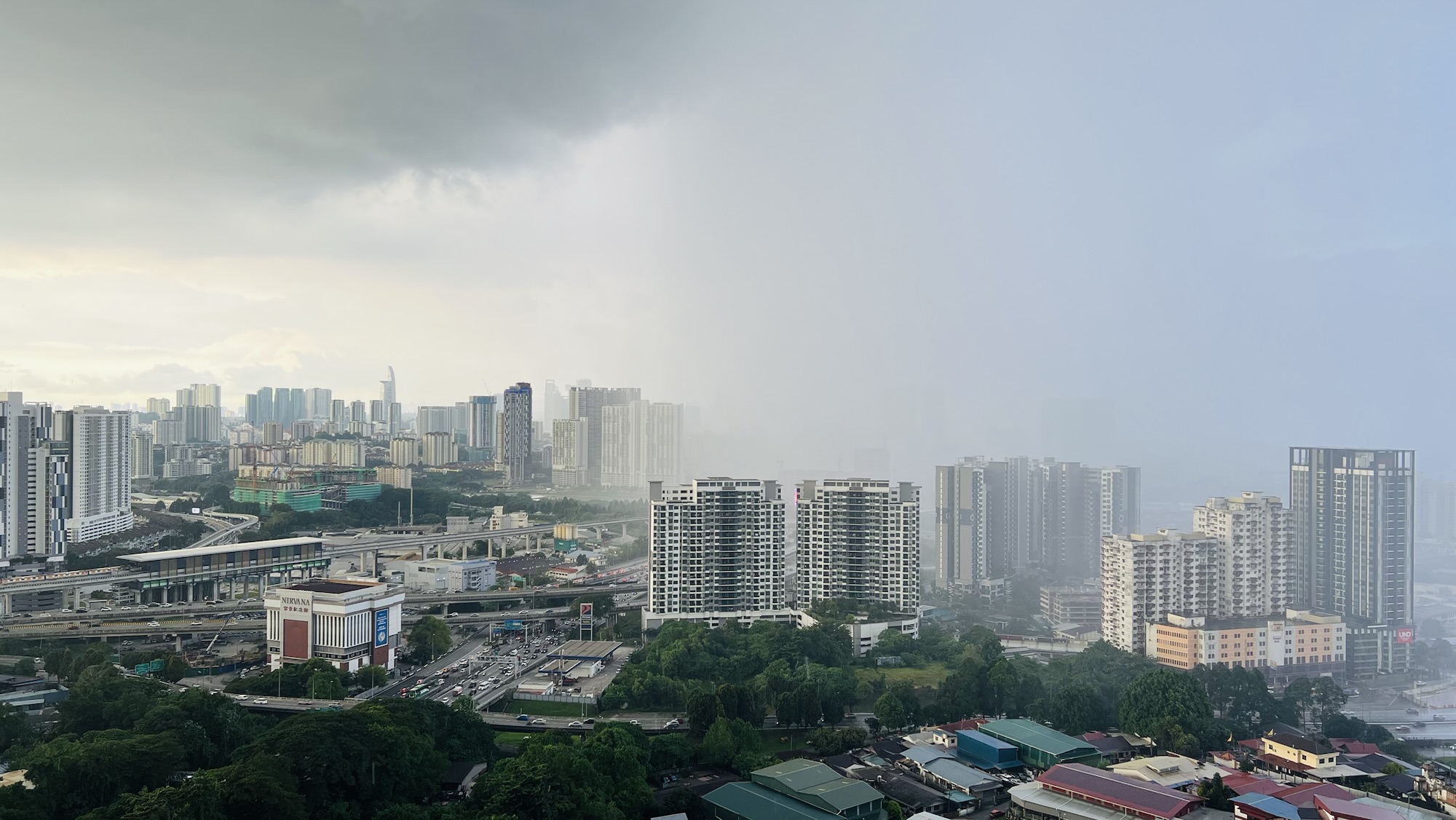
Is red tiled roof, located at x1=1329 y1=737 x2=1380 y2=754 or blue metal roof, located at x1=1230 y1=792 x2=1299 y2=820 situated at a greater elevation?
blue metal roof, located at x1=1230 y1=792 x2=1299 y2=820

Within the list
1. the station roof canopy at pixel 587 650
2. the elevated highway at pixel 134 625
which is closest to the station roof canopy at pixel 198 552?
the elevated highway at pixel 134 625

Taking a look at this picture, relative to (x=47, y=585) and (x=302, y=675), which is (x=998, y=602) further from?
(x=47, y=585)

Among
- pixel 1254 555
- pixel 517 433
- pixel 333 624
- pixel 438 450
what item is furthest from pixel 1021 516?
pixel 438 450

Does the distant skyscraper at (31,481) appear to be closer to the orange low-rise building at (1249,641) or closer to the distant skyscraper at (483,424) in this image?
the orange low-rise building at (1249,641)

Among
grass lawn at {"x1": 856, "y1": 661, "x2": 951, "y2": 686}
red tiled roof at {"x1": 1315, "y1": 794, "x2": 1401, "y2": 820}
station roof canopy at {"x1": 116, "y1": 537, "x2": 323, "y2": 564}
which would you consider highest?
station roof canopy at {"x1": 116, "y1": 537, "x2": 323, "y2": 564}

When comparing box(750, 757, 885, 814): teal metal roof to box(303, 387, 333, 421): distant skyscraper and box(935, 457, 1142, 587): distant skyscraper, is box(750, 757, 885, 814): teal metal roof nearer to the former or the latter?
box(935, 457, 1142, 587): distant skyscraper

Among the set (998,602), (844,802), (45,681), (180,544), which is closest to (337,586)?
(45,681)

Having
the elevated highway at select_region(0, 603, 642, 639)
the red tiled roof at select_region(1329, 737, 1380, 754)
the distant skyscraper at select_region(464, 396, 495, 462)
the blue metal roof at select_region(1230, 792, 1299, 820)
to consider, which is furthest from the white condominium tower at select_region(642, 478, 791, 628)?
the distant skyscraper at select_region(464, 396, 495, 462)
